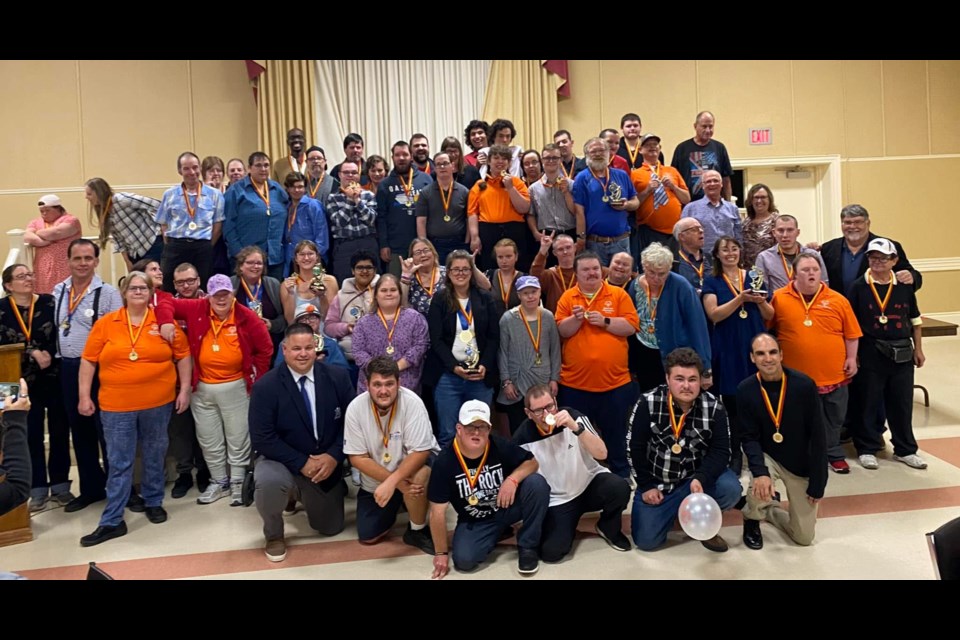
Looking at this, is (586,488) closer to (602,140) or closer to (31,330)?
(602,140)

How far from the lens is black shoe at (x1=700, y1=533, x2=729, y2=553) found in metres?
4.62

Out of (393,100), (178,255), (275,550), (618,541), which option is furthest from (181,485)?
(393,100)

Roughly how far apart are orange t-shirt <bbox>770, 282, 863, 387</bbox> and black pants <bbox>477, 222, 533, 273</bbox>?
6.44ft

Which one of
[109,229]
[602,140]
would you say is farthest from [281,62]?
[602,140]

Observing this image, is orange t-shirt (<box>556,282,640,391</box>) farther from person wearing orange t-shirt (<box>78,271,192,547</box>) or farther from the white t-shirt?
person wearing orange t-shirt (<box>78,271,192,547</box>)

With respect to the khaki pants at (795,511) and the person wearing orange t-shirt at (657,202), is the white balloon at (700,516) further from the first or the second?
the person wearing orange t-shirt at (657,202)

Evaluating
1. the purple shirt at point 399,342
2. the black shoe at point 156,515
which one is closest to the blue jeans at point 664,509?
the purple shirt at point 399,342

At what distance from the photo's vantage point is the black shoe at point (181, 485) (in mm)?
5836

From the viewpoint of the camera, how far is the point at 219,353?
5.56 metres

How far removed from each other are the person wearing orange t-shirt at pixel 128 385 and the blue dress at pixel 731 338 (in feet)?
11.4

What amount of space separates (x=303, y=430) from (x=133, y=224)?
273cm

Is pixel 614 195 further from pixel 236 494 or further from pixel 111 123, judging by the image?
pixel 111 123

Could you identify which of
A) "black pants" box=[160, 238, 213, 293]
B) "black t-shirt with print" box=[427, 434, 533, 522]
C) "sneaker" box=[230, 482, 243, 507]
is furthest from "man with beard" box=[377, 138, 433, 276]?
Result: "black t-shirt with print" box=[427, 434, 533, 522]

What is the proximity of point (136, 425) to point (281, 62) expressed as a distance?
19.4 ft
